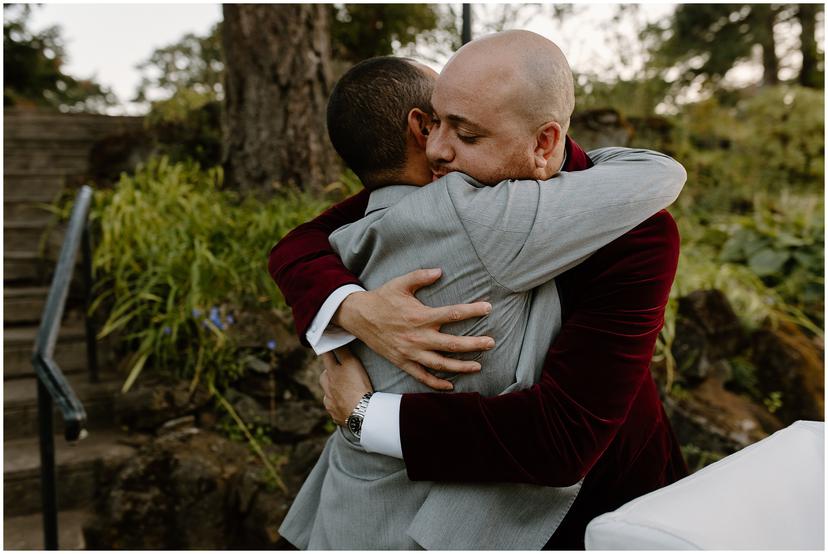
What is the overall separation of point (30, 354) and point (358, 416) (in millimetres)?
3734

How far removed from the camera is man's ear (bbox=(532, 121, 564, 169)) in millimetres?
1149

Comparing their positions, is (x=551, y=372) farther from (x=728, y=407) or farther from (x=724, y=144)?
(x=724, y=144)

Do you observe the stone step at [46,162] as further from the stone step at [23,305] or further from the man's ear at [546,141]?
the man's ear at [546,141]

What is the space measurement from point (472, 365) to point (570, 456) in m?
0.22

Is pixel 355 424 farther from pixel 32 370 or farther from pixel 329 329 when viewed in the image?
pixel 32 370

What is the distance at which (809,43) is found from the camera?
428 inches

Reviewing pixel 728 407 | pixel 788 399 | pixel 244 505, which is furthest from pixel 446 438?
pixel 788 399

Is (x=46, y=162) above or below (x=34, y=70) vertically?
below

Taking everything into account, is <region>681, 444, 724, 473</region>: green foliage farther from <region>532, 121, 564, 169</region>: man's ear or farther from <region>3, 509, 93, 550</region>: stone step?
<region>3, 509, 93, 550</region>: stone step

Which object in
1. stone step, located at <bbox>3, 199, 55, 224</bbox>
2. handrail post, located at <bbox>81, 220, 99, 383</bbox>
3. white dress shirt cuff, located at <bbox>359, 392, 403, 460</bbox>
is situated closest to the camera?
white dress shirt cuff, located at <bbox>359, 392, 403, 460</bbox>

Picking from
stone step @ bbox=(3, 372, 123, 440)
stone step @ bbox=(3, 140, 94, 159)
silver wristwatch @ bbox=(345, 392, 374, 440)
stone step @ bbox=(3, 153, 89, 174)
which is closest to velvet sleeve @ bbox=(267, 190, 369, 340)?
silver wristwatch @ bbox=(345, 392, 374, 440)

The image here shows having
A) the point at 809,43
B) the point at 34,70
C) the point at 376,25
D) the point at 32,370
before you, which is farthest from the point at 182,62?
the point at 809,43

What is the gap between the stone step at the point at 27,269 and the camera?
4.86 meters

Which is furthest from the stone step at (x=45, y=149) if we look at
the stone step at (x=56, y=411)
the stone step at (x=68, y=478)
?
the stone step at (x=68, y=478)
